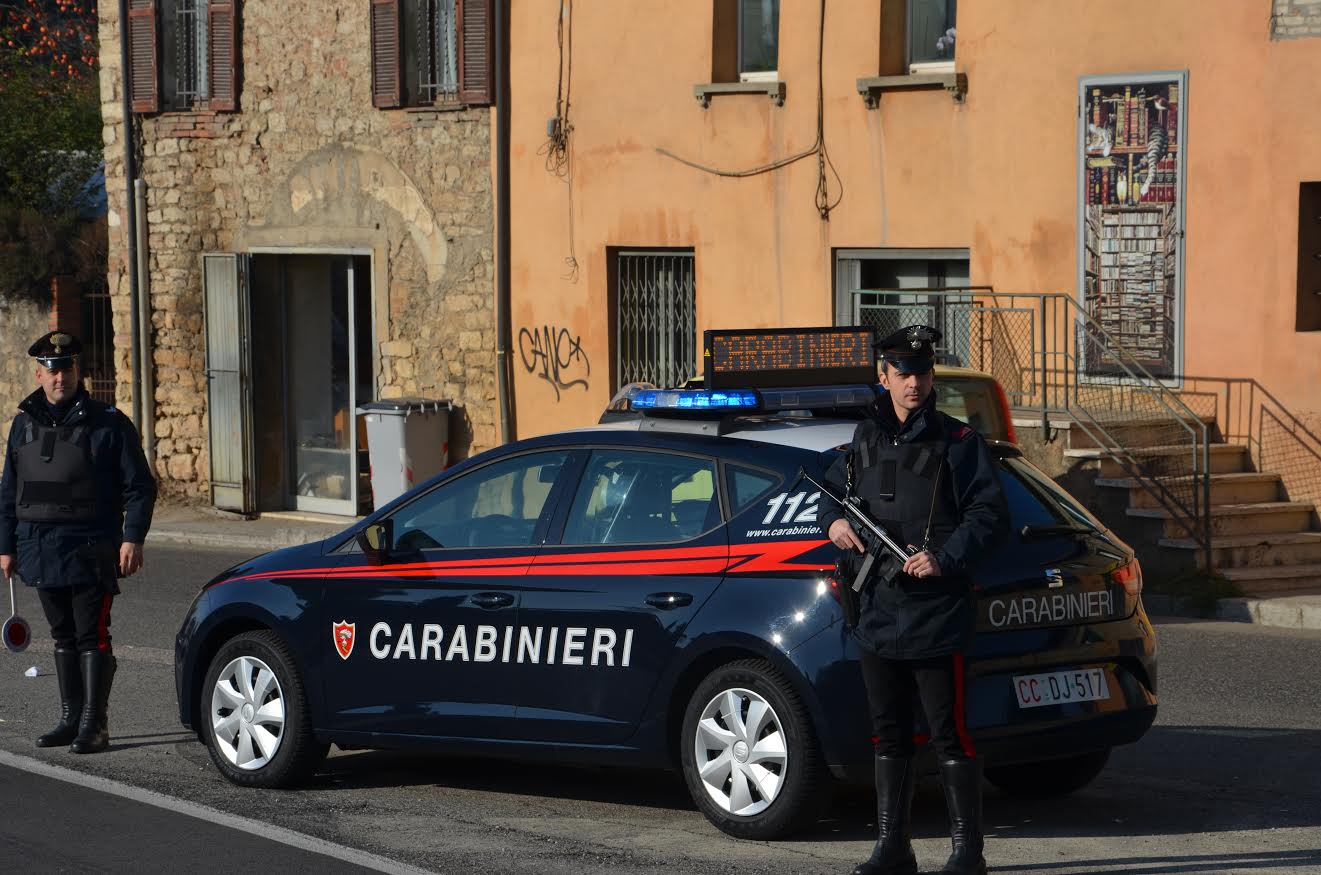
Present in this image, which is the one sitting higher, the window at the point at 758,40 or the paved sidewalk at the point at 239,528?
the window at the point at 758,40

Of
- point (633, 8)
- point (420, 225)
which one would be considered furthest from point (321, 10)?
point (633, 8)

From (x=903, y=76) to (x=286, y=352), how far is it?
26.4 ft

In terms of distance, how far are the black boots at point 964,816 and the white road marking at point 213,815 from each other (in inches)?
69.9

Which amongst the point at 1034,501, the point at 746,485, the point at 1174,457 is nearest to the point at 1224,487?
the point at 1174,457

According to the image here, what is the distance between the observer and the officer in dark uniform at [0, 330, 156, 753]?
870 cm

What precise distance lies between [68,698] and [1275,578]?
340 inches

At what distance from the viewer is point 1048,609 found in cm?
678

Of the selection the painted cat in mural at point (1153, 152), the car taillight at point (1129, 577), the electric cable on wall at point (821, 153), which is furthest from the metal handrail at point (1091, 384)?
the car taillight at point (1129, 577)

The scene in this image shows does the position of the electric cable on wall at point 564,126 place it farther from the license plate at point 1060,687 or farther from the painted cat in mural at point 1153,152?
the license plate at point 1060,687

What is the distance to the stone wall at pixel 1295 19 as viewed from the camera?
1456 centimetres

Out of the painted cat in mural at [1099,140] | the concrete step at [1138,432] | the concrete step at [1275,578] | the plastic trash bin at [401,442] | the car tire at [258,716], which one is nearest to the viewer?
the car tire at [258,716]

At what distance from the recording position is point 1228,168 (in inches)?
595

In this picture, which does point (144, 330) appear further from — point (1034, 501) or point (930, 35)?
point (1034, 501)

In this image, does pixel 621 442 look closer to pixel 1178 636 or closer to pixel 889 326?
pixel 1178 636
